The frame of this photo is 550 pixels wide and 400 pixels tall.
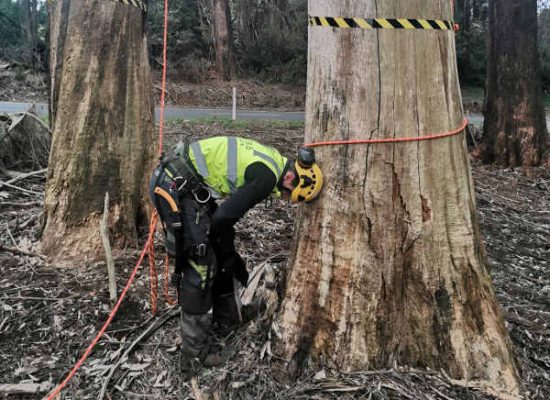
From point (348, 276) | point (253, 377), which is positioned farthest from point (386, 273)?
point (253, 377)

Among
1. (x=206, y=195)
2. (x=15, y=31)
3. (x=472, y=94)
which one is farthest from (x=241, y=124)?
(x=15, y=31)

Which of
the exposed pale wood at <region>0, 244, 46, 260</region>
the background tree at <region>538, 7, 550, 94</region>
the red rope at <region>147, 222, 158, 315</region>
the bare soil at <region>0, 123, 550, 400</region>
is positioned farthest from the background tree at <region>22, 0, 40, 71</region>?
the red rope at <region>147, 222, 158, 315</region>

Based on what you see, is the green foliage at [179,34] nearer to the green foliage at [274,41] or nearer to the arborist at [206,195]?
the green foliage at [274,41]

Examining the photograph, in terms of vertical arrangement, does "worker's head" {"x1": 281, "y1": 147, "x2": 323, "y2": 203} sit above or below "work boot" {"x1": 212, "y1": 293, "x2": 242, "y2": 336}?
above

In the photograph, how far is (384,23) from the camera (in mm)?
2857

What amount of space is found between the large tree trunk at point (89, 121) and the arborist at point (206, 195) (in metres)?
1.92

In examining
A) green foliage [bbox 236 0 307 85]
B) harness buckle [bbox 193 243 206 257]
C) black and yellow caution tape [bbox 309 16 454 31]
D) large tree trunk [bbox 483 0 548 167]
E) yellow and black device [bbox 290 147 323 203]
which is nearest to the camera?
black and yellow caution tape [bbox 309 16 454 31]

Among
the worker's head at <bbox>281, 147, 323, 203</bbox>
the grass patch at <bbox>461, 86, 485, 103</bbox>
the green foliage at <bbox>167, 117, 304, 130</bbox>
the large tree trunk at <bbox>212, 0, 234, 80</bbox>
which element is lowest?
the worker's head at <bbox>281, 147, 323, 203</bbox>

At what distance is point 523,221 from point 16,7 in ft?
104

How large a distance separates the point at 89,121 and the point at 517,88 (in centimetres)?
715

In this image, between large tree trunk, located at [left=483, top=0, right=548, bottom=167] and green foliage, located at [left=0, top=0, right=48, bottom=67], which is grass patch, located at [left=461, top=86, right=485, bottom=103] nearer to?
large tree trunk, located at [left=483, top=0, right=548, bottom=167]

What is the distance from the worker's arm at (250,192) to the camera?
3061mm

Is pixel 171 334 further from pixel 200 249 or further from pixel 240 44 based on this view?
pixel 240 44

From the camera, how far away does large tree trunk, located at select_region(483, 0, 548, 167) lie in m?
9.23
